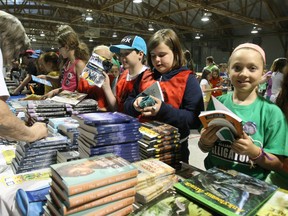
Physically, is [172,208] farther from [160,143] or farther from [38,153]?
[38,153]

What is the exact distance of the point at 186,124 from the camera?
1.57 metres

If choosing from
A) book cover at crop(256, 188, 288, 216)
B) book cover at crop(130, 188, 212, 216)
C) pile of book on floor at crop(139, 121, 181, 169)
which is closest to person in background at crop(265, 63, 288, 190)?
book cover at crop(256, 188, 288, 216)

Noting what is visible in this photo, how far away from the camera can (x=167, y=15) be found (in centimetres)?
1225

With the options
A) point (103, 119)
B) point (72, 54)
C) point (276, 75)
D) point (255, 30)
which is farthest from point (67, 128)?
point (255, 30)

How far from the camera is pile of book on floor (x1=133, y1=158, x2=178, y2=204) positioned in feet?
3.30

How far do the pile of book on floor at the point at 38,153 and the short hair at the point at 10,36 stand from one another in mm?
442

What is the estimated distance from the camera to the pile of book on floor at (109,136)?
1.18 meters

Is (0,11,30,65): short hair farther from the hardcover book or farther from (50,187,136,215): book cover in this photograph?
(50,187,136,215): book cover

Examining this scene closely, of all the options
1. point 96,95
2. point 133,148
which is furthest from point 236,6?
point 133,148

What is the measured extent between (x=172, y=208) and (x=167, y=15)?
12.4 metres

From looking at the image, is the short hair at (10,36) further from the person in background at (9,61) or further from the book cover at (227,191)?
the book cover at (227,191)

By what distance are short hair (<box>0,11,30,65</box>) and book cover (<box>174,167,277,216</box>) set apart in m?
1.02

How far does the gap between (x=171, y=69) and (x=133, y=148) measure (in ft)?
2.15

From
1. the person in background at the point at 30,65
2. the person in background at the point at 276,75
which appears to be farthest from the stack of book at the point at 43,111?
the person in background at the point at 276,75
